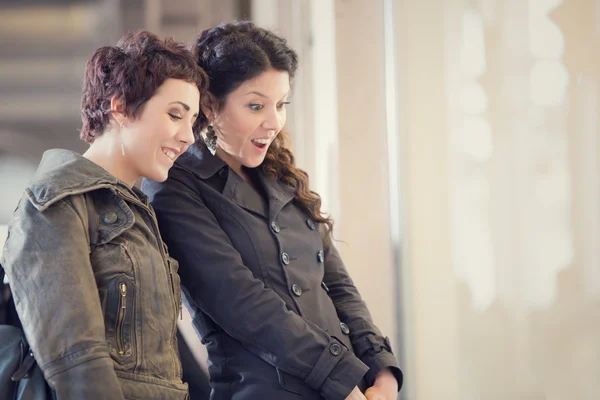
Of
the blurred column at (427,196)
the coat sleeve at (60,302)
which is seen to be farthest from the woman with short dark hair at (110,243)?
the blurred column at (427,196)

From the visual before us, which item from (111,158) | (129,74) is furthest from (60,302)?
(129,74)

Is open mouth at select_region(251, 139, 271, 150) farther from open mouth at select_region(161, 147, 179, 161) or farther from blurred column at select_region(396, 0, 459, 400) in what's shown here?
blurred column at select_region(396, 0, 459, 400)

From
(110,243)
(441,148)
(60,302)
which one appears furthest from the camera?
(441,148)

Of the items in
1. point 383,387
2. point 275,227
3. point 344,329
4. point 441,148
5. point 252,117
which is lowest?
point 383,387

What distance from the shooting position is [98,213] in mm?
1104

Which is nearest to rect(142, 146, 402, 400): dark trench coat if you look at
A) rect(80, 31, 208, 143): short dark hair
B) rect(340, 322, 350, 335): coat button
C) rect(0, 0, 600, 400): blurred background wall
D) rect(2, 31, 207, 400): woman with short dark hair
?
rect(340, 322, 350, 335): coat button

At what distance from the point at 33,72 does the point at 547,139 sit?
1.72 meters

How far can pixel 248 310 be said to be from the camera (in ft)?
4.19

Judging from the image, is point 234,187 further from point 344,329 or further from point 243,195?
point 344,329

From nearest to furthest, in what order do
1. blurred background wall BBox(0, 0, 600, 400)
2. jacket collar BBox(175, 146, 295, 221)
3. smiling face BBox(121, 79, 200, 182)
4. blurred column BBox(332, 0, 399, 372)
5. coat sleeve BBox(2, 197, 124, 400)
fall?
coat sleeve BBox(2, 197, 124, 400) < smiling face BBox(121, 79, 200, 182) < jacket collar BBox(175, 146, 295, 221) < blurred background wall BBox(0, 0, 600, 400) < blurred column BBox(332, 0, 399, 372)

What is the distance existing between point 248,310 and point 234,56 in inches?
20.1

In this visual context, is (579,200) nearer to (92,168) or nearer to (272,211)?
(272,211)

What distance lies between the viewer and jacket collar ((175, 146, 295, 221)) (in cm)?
141

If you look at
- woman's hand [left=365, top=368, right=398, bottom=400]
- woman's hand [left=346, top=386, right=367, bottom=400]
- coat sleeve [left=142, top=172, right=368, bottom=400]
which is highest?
coat sleeve [left=142, top=172, right=368, bottom=400]
